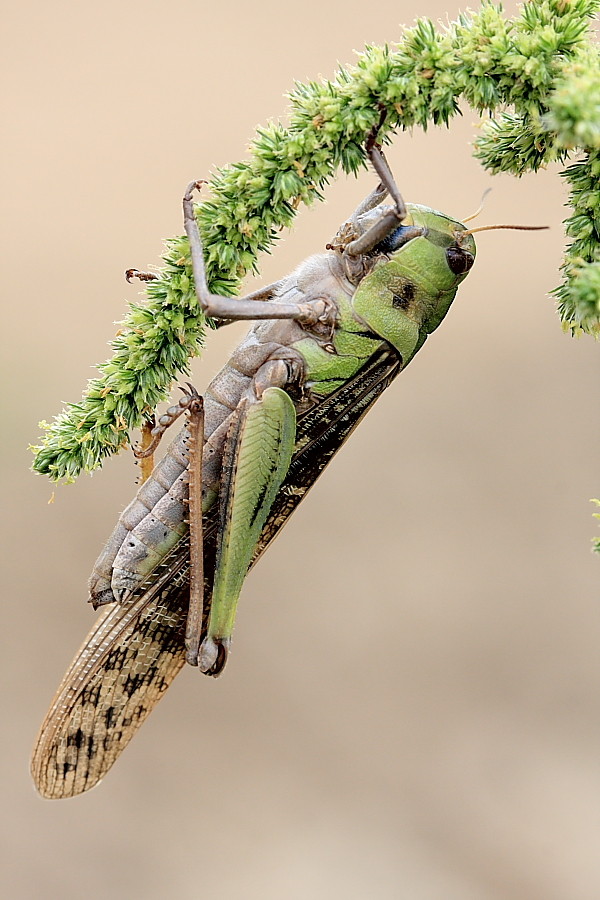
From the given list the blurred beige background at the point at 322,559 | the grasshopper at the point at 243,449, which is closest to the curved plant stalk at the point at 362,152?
the grasshopper at the point at 243,449

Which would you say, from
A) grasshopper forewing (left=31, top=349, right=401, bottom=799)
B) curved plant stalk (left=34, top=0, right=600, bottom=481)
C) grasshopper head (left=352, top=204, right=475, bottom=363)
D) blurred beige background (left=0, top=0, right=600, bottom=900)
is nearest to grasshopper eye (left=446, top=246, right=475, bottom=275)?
grasshopper head (left=352, top=204, right=475, bottom=363)

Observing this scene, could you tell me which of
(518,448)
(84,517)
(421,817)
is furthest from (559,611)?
(84,517)

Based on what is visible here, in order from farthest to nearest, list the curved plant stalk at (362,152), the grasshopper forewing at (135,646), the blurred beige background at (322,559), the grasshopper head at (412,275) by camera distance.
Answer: the blurred beige background at (322,559) → the grasshopper forewing at (135,646) → the grasshopper head at (412,275) → the curved plant stalk at (362,152)

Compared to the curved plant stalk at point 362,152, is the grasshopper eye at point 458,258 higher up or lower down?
higher up

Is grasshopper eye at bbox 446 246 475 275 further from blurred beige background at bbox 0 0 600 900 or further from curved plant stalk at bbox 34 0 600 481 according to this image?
blurred beige background at bbox 0 0 600 900

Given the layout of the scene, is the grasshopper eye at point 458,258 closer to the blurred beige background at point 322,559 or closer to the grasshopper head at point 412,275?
the grasshopper head at point 412,275

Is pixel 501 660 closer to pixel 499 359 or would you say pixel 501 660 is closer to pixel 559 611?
pixel 559 611

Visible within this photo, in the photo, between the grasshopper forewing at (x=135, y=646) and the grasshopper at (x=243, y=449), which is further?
the grasshopper forewing at (x=135, y=646)

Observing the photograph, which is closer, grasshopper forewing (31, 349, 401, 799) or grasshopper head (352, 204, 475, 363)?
grasshopper head (352, 204, 475, 363)
